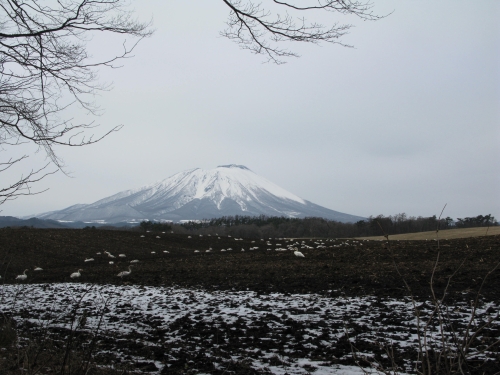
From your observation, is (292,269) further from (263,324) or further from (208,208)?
(208,208)

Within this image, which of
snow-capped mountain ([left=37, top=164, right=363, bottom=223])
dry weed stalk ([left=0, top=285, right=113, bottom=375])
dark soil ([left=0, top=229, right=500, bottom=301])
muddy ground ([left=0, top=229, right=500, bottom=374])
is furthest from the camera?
snow-capped mountain ([left=37, top=164, right=363, bottom=223])

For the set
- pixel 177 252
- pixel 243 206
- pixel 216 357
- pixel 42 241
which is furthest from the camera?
pixel 243 206

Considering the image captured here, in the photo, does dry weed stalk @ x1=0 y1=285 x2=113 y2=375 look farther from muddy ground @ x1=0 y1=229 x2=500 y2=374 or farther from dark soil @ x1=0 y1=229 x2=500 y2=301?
dark soil @ x1=0 y1=229 x2=500 y2=301

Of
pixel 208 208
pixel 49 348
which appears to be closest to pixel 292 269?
pixel 49 348

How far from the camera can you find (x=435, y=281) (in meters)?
8.76

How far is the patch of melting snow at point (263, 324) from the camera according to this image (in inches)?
173

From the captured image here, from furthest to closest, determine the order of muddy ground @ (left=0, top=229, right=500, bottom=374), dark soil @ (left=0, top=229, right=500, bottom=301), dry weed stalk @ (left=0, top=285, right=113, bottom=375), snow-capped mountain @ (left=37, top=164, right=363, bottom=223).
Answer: snow-capped mountain @ (left=37, top=164, right=363, bottom=223) < dark soil @ (left=0, top=229, right=500, bottom=301) < muddy ground @ (left=0, top=229, right=500, bottom=374) < dry weed stalk @ (left=0, top=285, right=113, bottom=375)

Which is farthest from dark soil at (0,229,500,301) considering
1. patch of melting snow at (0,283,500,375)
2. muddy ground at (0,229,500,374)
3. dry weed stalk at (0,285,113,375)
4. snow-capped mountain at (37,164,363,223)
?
snow-capped mountain at (37,164,363,223)

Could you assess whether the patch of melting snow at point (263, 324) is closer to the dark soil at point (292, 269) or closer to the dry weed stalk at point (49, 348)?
the dry weed stalk at point (49, 348)

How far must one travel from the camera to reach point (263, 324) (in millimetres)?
5832

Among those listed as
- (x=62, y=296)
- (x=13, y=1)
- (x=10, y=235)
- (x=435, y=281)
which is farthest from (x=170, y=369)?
(x=10, y=235)

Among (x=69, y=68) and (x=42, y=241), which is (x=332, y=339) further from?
(x=42, y=241)

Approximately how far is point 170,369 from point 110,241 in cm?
2109

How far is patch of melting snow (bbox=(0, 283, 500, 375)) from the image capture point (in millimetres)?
4402
